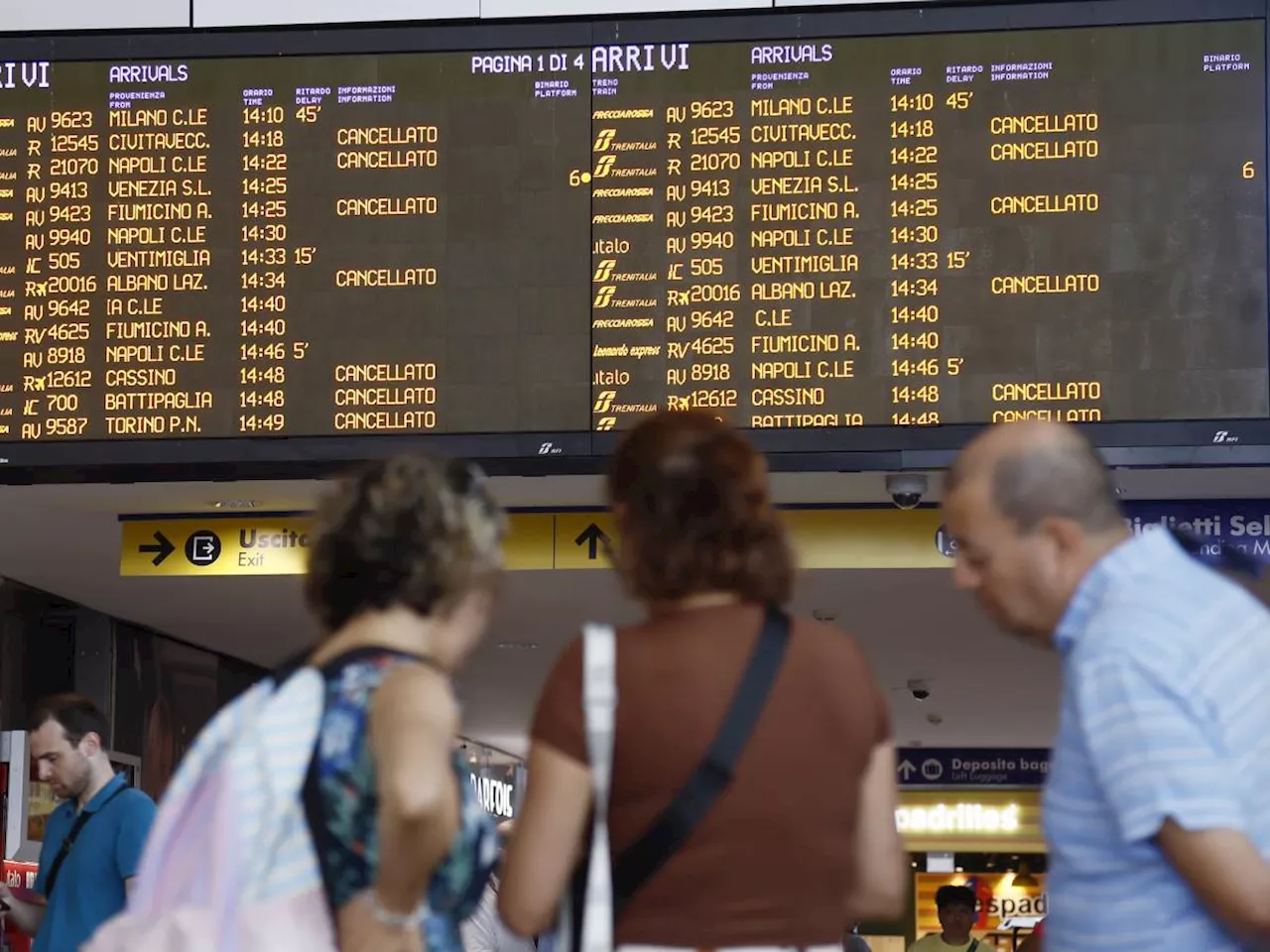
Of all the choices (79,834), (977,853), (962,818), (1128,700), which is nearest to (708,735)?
(1128,700)

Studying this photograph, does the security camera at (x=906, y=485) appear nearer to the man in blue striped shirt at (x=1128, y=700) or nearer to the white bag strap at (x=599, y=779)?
the man in blue striped shirt at (x=1128, y=700)

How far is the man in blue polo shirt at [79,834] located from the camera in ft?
16.9

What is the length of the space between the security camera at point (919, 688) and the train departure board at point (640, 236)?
23.2 feet

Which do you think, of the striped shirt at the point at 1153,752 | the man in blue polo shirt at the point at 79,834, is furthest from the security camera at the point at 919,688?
the striped shirt at the point at 1153,752

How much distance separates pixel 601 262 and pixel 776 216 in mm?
631

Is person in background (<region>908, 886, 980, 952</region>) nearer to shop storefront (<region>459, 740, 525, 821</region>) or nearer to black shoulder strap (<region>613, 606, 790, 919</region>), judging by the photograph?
black shoulder strap (<region>613, 606, 790, 919</region>)

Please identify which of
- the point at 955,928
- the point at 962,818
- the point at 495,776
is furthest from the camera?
the point at 962,818

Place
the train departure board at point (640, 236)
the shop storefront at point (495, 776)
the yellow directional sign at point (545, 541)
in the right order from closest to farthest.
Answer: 1. the train departure board at point (640, 236)
2. the yellow directional sign at point (545, 541)
3. the shop storefront at point (495, 776)

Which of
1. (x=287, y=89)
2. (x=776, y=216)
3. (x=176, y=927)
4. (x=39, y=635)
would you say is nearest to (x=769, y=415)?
(x=776, y=216)

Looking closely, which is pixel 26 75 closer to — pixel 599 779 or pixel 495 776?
pixel 599 779

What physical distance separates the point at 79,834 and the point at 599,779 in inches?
128

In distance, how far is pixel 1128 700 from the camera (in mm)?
2430

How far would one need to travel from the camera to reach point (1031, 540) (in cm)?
269

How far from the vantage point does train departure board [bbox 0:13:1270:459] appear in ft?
22.0
